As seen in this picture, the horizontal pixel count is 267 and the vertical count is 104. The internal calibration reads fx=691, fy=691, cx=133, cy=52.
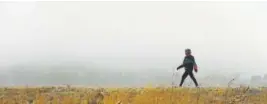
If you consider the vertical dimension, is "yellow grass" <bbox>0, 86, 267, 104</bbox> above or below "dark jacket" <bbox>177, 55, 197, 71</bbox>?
below

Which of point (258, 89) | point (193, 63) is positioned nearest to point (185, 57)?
point (193, 63)

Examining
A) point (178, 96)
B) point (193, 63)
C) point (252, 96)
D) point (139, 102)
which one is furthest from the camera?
point (193, 63)

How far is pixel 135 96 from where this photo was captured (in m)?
16.3

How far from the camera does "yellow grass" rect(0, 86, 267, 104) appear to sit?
1483 centimetres

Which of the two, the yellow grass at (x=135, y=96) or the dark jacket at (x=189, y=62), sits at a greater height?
the dark jacket at (x=189, y=62)

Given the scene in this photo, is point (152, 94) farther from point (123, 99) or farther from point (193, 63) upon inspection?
point (193, 63)

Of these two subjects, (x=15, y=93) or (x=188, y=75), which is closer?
(x=15, y=93)

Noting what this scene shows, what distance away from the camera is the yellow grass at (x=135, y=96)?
14.8m

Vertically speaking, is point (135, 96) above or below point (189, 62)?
below

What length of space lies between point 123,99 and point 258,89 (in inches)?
314

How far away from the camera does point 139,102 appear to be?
576 inches

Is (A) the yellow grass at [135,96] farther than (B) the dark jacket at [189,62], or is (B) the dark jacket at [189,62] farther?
(B) the dark jacket at [189,62]

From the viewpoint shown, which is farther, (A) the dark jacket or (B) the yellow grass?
(A) the dark jacket

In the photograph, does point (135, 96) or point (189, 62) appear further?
point (189, 62)
